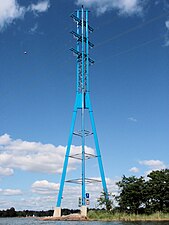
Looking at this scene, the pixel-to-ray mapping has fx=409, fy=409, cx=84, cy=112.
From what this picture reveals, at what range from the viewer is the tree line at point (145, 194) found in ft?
170

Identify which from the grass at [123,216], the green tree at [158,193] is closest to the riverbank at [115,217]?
the grass at [123,216]

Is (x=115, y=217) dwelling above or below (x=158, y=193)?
below

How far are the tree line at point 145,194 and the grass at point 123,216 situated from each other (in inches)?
77.7

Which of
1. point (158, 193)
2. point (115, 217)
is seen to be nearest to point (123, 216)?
point (115, 217)

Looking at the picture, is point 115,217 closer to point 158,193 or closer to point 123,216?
point 123,216

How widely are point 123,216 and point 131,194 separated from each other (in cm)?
406

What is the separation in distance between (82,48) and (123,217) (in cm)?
2674

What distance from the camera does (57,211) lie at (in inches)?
2242

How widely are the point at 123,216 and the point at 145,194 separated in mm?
4555

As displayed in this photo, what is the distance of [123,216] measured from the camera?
163 ft

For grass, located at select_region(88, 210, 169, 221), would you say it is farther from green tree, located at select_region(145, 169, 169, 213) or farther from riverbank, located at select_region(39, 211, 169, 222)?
green tree, located at select_region(145, 169, 169, 213)

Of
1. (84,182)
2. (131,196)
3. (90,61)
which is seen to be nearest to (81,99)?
(90,61)

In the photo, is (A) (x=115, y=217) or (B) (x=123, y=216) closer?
(B) (x=123, y=216)

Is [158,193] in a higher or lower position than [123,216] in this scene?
higher
